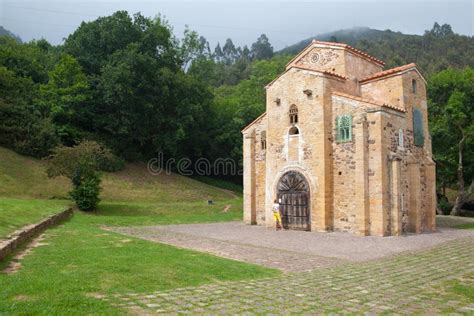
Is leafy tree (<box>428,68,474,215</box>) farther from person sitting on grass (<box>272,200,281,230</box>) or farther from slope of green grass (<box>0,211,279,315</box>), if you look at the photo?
slope of green grass (<box>0,211,279,315</box>)

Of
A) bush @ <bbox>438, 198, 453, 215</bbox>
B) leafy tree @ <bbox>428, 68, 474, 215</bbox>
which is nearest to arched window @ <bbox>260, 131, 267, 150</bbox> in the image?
leafy tree @ <bbox>428, 68, 474, 215</bbox>

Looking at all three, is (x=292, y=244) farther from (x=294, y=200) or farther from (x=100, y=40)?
(x=100, y=40)

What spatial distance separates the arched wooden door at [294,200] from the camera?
20797 mm

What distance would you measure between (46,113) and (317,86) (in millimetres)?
30794

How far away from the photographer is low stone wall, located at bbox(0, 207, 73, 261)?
992cm

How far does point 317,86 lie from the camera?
821 inches

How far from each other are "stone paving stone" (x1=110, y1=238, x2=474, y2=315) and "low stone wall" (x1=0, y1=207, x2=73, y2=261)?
16.0ft

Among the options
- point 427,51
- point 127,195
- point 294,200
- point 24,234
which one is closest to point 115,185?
point 127,195

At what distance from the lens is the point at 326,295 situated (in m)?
7.73

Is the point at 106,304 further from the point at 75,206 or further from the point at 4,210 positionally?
the point at 75,206

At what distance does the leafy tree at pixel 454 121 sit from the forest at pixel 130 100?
0.30 feet

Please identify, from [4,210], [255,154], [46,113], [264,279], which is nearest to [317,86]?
[255,154]

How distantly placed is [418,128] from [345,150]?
17.4 ft
